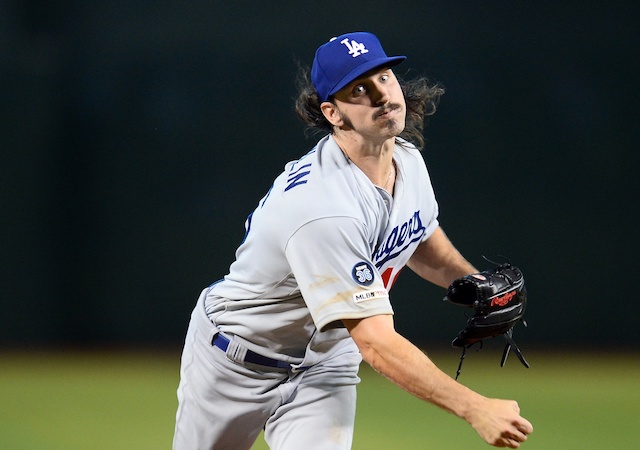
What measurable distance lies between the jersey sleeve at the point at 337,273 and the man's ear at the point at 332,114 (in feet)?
1.72

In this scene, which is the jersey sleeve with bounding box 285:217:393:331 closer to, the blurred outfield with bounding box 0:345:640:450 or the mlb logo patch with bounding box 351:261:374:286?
the mlb logo patch with bounding box 351:261:374:286

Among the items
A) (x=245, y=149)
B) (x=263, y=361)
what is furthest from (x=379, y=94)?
(x=245, y=149)

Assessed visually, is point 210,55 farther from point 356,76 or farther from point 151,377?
point 356,76

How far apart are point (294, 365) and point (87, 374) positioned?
405 cm

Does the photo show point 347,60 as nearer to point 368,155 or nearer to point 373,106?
point 373,106

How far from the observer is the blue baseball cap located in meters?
3.63

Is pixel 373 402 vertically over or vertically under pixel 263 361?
under

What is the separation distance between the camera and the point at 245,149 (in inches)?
314

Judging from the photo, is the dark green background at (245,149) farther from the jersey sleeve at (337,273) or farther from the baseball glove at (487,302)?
the jersey sleeve at (337,273)

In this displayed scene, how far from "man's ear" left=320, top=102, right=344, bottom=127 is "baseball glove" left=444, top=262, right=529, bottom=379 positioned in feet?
2.62

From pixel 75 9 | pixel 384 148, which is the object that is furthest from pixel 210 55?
pixel 384 148

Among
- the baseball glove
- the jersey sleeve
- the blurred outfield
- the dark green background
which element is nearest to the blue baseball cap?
the jersey sleeve

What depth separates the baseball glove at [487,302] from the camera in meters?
3.83

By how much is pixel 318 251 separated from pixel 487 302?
0.85 m
